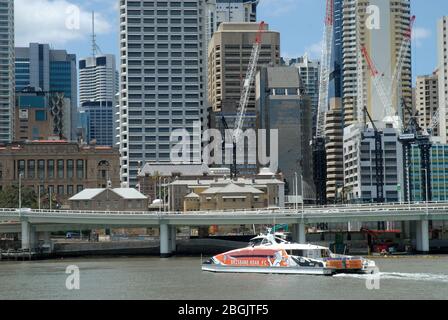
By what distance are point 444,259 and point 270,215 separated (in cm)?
2601

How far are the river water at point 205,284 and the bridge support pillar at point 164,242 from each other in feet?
82.8

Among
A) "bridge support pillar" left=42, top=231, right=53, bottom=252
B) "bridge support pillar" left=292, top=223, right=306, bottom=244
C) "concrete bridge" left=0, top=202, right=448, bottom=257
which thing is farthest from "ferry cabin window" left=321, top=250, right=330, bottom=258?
"bridge support pillar" left=42, top=231, right=53, bottom=252

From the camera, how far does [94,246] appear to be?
157000 mm

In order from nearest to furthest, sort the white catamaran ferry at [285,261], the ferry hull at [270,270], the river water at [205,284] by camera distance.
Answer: the river water at [205,284] → the ferry hull at [270,270] → the white catamaran ferry at [285,261]

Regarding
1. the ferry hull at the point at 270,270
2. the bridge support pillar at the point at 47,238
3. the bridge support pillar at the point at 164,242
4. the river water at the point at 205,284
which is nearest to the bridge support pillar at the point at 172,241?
the bridge support pillar at the point at 164,242

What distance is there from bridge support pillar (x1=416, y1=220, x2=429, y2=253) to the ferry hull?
47.1 m

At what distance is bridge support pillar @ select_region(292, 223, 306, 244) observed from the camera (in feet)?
463

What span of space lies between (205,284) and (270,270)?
14.3 meters

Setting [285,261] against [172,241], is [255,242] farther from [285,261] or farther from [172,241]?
[172,241]

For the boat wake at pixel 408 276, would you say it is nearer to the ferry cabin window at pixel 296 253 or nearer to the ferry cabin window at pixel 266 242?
the ferry cabin window at pixel 296 253

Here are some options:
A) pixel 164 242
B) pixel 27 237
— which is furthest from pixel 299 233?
pixel 27 237

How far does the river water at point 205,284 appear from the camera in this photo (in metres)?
76.8

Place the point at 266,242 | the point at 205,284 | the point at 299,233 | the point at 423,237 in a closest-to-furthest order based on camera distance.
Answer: the point at 205,284
the point at 266,242
the point at 299,233
the point at 423,237

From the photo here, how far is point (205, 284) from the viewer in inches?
3455
